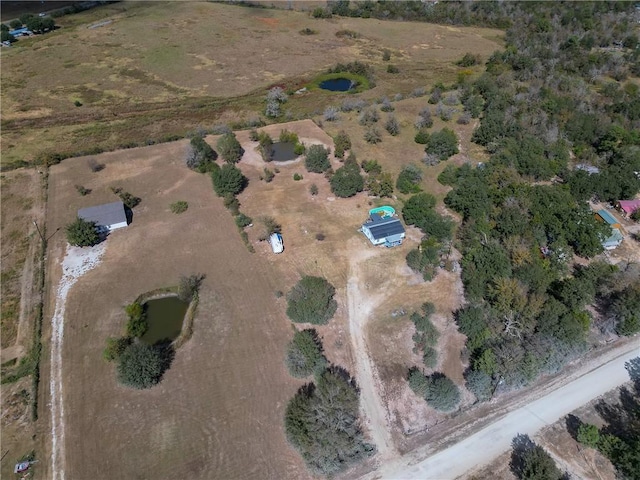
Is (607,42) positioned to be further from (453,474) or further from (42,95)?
(42,95)

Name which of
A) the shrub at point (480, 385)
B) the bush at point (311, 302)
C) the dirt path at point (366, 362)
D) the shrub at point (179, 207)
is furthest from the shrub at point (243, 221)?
the shrub at point (480, 385)

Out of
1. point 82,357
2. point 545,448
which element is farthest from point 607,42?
point 82,357

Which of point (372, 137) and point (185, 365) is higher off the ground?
point (372, 137)

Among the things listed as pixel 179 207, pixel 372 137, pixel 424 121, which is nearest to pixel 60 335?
pixel 179 207

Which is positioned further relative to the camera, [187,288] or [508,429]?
[187,288]

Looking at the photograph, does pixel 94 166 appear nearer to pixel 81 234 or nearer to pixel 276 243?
pixel 81 234

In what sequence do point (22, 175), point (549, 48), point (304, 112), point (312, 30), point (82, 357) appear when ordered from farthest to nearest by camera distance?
point (312, 30) → point (549, 48) → point (304, 112) → point (22, 175) → point (82, 357)

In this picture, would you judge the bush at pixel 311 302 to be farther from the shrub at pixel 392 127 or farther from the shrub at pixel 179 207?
the shrub at pixel 392 127
